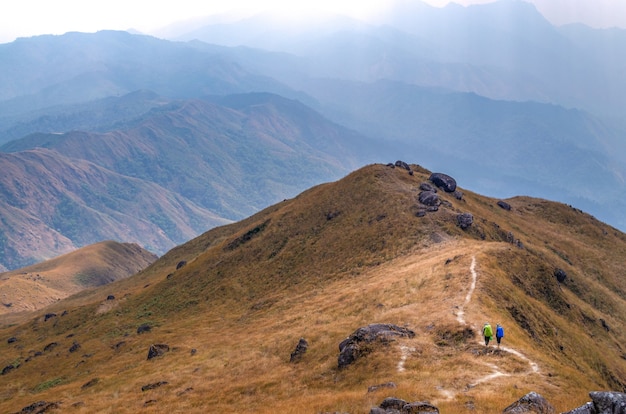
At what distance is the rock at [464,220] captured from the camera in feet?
298

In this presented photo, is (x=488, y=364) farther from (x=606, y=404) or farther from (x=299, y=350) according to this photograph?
(x=299, y=350)

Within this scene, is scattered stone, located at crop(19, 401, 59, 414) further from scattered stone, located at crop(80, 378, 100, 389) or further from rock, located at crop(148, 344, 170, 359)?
rock, located at crop(148, 344, 170, 359)

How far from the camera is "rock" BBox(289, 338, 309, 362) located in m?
49.1

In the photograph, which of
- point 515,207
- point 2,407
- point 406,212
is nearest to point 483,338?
point 406,212

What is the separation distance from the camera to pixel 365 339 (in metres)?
43.4

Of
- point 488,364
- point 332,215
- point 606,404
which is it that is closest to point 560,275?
point 332,215

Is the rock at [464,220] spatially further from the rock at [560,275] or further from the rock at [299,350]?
the rock at [299,350]

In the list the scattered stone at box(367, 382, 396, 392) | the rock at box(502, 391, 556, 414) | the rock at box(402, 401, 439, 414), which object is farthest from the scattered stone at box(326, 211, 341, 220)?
the rock at box(502, 391, 556, 414)

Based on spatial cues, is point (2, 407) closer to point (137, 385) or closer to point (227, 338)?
point (137, 385)

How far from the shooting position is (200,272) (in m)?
112

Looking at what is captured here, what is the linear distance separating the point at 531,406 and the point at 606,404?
14.3 feet

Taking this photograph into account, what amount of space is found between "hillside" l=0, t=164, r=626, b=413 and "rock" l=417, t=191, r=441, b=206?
2075mm

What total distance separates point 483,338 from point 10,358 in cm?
10639

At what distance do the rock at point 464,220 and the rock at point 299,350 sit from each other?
50.2 m
